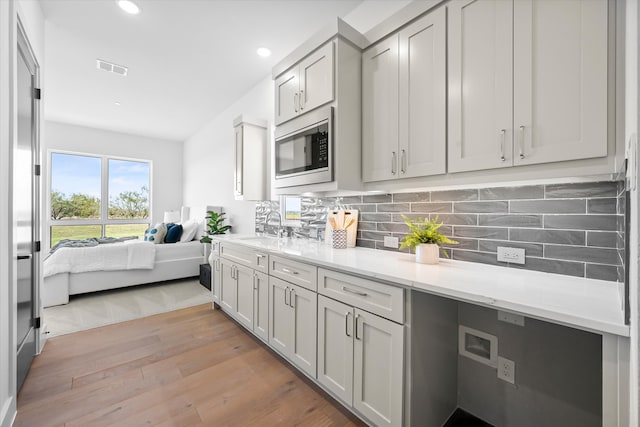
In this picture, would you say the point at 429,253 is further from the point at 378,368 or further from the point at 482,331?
the point at 378,368

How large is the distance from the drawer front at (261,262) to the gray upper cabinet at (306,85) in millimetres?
1141

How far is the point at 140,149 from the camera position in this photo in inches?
251

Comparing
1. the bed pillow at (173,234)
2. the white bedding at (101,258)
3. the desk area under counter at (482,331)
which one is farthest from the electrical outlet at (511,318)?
the bed pillow at (173,234)

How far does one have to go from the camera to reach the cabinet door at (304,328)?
1752 millimetres

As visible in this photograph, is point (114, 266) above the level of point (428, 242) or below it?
below

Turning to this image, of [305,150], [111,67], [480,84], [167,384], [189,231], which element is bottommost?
[167,384]

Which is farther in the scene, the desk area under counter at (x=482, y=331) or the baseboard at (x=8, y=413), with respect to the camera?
the baseboard at (x=8, y=413)

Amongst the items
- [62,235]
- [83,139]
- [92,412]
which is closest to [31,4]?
[92,412]

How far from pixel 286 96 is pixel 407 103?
112 centimetres

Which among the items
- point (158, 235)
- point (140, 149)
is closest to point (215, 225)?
point (158, 235)

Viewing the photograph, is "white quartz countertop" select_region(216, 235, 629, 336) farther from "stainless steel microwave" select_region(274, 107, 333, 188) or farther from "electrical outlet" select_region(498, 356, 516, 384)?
"stainless steel microwave" select_region(274, 107, 333, 188)

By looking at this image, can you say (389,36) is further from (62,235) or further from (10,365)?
(62,235)

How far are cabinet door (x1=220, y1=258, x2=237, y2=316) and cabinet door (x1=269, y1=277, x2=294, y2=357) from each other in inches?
29.1

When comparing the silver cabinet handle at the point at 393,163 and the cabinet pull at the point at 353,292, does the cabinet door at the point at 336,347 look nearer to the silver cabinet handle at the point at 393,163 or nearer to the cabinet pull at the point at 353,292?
the cabinet pull at the point at 353,292
